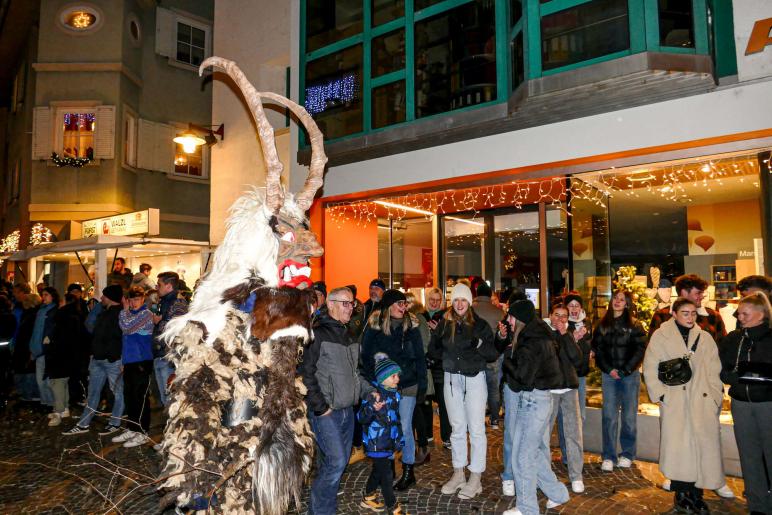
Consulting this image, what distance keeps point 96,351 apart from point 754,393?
7.90 m

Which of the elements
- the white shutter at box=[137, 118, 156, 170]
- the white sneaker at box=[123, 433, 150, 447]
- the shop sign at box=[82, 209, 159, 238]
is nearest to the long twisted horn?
the white sneaker at box=[123, 433, 150, 447]

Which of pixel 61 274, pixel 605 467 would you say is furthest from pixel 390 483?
pixel 61 274

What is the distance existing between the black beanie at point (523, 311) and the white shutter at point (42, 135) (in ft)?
52.3

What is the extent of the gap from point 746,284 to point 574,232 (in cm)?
290

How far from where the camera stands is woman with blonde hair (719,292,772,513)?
4.35 meters

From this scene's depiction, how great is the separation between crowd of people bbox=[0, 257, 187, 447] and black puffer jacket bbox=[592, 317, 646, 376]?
4932 mm

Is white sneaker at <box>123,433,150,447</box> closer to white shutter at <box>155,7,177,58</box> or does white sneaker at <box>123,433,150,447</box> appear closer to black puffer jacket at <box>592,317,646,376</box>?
black puffer jacket at <box>592,317,646,376</box>

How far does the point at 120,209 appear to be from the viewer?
15.5m

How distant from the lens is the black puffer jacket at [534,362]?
14.6 ft

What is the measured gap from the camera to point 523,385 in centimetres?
448

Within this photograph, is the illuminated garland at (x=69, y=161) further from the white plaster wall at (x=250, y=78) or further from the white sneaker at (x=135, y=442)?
the white sneaker at (x=135, y=442)

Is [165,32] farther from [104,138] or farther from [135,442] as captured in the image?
[135,442]

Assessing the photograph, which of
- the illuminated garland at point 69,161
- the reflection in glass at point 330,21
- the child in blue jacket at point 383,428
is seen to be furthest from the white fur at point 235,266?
the illuminated garland at point 69,161

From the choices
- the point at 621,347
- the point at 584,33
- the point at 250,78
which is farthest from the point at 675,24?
the point at 250,78
